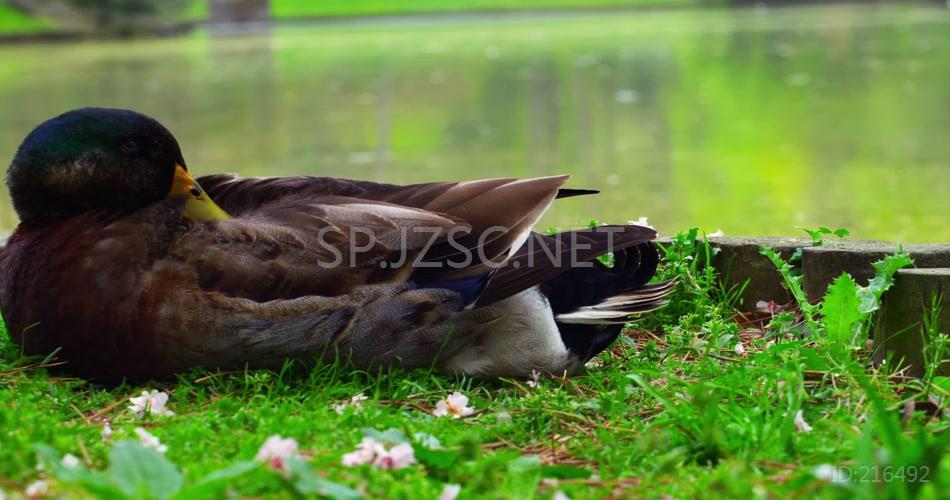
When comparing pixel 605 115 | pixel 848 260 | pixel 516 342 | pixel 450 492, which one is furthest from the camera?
pixel 605 115

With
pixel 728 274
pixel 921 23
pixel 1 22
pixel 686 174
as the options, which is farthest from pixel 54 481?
pixel 1 22

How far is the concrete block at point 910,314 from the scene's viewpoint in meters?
3.10

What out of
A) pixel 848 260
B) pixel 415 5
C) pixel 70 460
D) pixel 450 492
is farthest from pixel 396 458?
pixel 415 5

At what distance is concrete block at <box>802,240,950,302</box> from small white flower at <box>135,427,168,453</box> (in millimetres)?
2021

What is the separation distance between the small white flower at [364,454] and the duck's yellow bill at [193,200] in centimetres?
101

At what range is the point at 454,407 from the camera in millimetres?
→ 2861

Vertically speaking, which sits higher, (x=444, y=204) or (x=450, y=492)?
(x=444, y=204)

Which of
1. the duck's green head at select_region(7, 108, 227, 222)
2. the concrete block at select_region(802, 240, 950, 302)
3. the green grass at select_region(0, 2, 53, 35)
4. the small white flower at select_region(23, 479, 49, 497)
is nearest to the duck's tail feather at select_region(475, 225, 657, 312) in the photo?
the concrete block at select_region(802, 240, 950, 302)

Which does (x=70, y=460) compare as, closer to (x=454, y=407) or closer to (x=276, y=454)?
(x=276, y=454)

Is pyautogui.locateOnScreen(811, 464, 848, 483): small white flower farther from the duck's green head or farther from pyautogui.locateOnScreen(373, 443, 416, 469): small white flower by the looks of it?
the duck's green head

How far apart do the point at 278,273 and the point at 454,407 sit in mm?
563

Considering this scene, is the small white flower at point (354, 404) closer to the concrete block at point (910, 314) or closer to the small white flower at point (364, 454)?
the small white flower at point (364, 454)

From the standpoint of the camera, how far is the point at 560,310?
3.16m

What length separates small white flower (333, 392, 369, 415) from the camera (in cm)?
275
